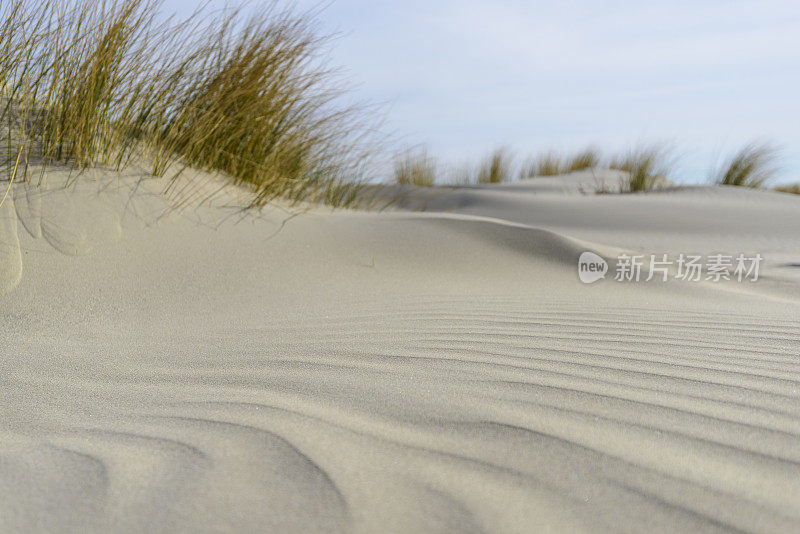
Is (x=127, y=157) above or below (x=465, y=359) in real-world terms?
above

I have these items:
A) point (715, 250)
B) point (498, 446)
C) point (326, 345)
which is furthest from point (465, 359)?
point (715, 250)

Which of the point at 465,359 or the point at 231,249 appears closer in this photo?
the point at 465,359

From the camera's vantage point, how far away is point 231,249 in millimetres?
3008

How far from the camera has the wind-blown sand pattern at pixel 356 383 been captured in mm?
1062

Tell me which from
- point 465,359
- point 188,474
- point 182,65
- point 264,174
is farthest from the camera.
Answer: point 264,174

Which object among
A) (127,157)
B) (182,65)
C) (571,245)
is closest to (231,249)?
(127,157)

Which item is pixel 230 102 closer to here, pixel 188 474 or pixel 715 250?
pixel 188 474

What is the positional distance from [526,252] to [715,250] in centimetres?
246

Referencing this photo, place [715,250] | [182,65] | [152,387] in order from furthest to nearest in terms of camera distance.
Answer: [715,250], [182,65], [152,387]

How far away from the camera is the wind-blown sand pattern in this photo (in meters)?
1.06

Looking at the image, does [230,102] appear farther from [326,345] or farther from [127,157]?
[326,345]

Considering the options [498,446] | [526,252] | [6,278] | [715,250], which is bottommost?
[6,278]

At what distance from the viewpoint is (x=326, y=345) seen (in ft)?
6.40

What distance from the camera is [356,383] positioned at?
159cm
